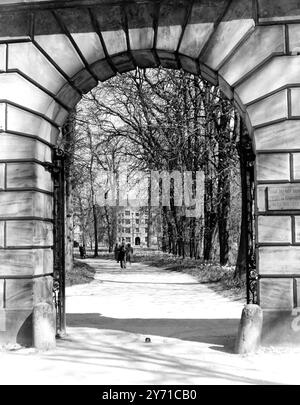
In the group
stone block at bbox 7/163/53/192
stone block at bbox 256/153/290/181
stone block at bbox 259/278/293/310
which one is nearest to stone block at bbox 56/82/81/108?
stone block at bbox 7/163/53/192

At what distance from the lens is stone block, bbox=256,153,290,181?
856 cm

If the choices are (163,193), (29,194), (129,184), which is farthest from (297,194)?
(163,193)

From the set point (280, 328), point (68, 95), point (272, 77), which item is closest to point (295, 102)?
point (272, 77)

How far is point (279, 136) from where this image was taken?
8.62 m

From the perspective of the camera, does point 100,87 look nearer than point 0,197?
No

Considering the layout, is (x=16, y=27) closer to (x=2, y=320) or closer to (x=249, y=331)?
(x=2, y=320)

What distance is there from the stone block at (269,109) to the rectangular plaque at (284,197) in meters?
1.04

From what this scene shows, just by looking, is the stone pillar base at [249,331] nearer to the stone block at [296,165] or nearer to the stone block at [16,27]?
the stone block at [296,165]

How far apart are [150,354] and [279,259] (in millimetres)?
2343

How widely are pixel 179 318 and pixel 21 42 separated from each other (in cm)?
663

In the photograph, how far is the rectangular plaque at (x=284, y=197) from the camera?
8.52m

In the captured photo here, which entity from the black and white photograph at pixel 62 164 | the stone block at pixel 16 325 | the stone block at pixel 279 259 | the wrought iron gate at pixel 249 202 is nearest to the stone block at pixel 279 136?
the black and white photograph at pixel 62 164

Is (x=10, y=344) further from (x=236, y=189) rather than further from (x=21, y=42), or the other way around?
(x=236, y=189)

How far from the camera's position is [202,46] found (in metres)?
8.98
